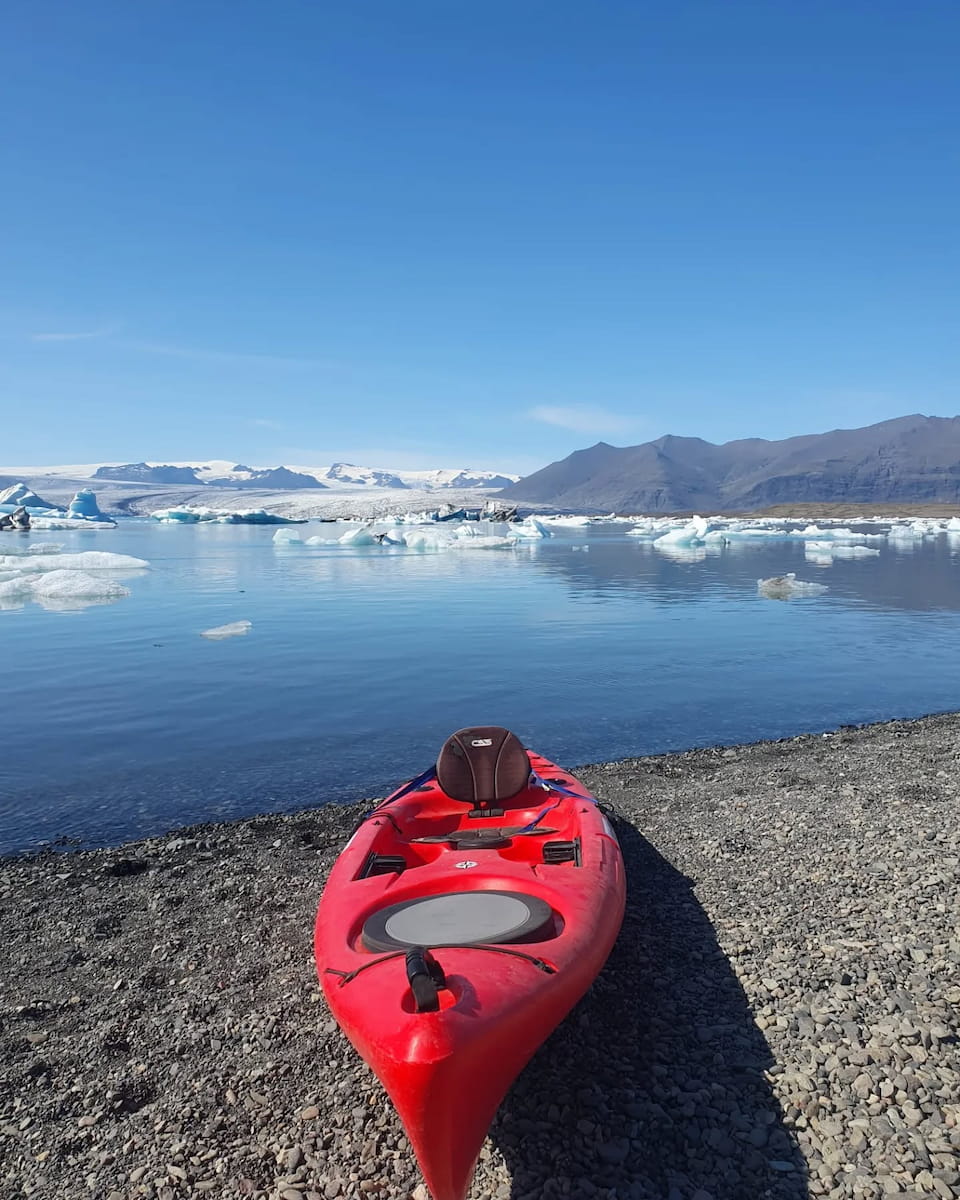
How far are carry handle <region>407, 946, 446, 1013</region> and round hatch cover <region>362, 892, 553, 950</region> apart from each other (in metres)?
0.44

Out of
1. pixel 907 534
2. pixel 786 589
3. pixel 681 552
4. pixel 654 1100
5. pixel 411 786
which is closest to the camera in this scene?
pixel 654 1100

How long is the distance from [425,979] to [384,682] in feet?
41.4

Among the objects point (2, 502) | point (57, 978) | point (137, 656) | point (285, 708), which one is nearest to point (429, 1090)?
point (57, 978)

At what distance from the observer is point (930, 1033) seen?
422 cm

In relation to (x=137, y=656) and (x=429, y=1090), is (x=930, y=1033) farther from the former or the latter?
(x=137, y=656)

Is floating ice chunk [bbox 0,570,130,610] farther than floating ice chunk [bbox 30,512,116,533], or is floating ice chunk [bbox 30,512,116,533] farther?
floating ice chunk [bbox 30,512,116,533]

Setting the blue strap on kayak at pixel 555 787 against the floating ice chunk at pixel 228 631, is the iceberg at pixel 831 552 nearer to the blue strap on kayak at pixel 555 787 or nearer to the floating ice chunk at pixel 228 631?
the floating ice chunk at pixel 228 631

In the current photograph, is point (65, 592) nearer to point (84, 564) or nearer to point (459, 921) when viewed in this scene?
point (84, 564)

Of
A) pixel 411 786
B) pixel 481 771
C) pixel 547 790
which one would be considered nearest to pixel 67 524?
pixel 411 786

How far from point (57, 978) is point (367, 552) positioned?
174ft

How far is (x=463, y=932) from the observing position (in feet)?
14.5

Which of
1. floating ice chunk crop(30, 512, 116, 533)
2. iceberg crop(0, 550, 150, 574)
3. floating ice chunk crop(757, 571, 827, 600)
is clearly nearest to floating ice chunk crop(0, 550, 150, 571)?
iceberg crop(0, 550, 150, 574)

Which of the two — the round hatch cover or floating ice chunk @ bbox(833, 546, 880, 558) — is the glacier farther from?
the round hatch cover

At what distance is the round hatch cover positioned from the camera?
Answer: 4.35 meters
